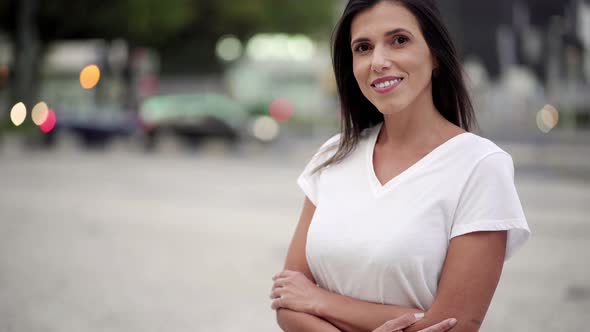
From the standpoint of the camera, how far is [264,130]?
1110 inches

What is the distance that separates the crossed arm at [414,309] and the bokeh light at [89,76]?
43514 millimetres

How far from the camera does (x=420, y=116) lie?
8.03 ft

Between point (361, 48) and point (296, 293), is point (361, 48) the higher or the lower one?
the higher one

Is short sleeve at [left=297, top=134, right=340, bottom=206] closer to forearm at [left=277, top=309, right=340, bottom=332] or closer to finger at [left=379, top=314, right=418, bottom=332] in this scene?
forearm at [left=277, top=309, right=340, bottom=332]

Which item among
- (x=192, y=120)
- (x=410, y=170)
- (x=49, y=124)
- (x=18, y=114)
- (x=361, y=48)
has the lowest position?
(x=49, y=124)

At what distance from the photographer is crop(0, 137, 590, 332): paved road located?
6133mm

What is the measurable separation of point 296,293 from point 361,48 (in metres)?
0.75

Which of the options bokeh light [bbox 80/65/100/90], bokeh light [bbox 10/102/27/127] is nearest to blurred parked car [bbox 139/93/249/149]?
bokeh light [bbox 10/102/27/127]

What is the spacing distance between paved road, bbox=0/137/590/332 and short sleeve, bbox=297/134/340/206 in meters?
3.38

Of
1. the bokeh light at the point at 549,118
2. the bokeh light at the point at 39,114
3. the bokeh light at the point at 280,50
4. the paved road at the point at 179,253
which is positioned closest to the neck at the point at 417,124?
the paved road at the point at 179,253

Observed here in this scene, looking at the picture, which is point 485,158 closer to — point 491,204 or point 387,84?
point 491,204

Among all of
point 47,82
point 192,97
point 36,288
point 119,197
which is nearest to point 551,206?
point 119,197

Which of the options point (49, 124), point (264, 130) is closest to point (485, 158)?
point (264, 130)

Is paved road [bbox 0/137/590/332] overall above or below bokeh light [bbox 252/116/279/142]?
below
